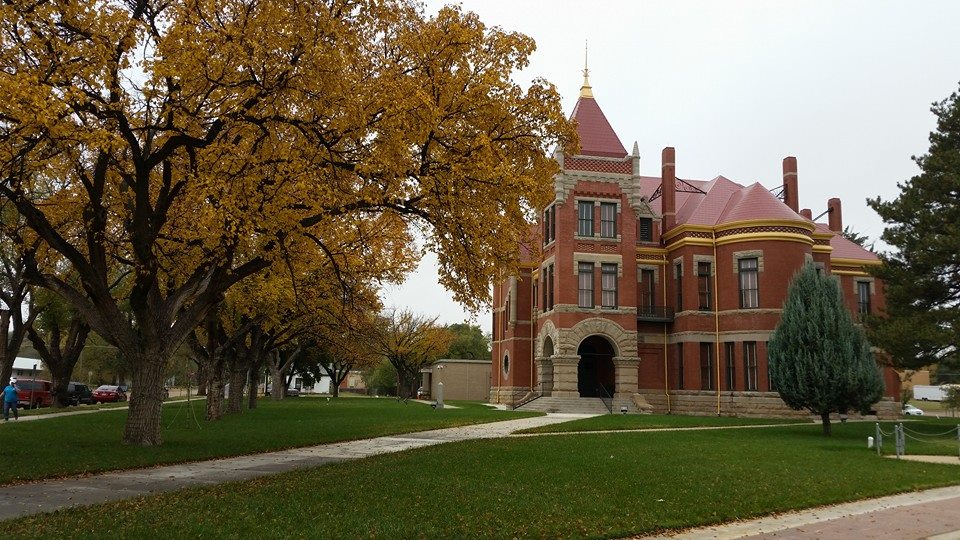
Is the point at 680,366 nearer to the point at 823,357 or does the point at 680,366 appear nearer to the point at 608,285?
the point at 608,285

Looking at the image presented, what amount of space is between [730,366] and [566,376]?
815 cm

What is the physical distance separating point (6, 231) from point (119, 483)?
847 centimetres

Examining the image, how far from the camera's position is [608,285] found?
36.5 m

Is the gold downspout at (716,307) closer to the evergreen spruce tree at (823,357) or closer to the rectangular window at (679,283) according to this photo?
the rectangular window at (679,283)

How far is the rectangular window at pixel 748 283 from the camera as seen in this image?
1358 inches

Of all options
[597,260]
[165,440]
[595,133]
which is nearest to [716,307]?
[597,260]

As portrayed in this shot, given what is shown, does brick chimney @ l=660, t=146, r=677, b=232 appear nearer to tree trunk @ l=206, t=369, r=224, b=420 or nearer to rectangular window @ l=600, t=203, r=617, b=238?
rectangular window @ l=600, t=203, r=617, b=238

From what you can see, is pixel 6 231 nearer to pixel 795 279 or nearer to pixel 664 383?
pixel 795 279

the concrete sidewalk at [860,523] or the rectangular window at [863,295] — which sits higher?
the rectangular window at [863,295]

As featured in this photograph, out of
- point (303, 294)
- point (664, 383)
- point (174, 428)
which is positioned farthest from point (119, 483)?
point (664, 383)

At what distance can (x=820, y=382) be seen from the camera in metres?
23.0

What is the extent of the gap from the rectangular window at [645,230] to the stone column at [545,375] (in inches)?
342

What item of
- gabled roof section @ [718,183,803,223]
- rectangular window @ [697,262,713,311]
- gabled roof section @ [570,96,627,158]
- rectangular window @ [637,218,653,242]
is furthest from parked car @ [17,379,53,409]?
Result: gabled roof section @ [718,183,803,223]

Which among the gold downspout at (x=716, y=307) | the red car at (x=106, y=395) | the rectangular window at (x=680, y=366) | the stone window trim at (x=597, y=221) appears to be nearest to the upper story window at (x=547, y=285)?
the stone window trim at (x=597, y=221)
